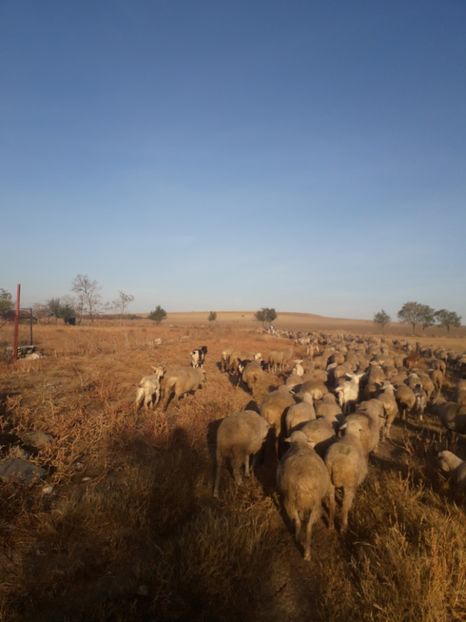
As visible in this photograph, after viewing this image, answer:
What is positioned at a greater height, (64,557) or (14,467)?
(14,467)

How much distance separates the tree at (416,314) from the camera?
66000 mm

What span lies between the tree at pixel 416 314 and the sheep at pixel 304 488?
71494 mm

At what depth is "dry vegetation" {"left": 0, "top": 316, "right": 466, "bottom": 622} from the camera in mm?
3566

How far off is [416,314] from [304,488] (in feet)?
236

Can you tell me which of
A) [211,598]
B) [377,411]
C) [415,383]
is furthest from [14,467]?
[415,383]

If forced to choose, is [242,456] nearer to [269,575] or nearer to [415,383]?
[269,575]

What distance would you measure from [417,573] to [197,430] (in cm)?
547

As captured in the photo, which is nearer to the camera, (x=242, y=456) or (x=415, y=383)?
(x=242, y=456)

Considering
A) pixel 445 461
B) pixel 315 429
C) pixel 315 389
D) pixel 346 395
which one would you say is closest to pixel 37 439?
pixel 315 429

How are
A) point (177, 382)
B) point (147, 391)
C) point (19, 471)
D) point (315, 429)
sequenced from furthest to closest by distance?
point (177, 382) < point (147, 391) < point (315, 429) < point (19, 471)

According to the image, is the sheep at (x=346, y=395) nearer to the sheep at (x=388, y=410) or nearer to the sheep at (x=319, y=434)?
the sheep at (x=388, y=410)

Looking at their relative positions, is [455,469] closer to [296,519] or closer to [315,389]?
[296,519]

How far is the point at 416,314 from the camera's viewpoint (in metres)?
67.0

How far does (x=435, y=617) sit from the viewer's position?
3.41 meters
